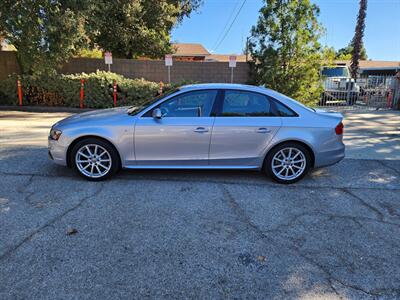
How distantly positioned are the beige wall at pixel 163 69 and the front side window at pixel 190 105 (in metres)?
11.9

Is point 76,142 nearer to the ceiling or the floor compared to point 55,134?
nearer to the floor

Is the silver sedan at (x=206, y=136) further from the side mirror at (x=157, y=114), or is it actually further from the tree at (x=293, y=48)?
the tree at (x=293, y=48)

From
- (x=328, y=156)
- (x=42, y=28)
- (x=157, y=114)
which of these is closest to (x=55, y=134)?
(x=157, y=114)

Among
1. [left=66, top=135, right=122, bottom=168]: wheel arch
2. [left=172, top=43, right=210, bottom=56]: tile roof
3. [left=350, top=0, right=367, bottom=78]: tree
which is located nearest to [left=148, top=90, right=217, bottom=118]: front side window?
[left=66, top=135, right=122, bottom=168]: wheel arch

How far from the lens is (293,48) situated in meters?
14.2

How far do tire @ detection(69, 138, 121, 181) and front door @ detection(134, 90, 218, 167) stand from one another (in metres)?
0.38

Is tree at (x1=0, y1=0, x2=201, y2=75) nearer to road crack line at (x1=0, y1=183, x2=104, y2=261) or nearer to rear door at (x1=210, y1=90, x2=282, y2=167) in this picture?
rear door at (x1=210, y1=90, x2=282, y2=167)

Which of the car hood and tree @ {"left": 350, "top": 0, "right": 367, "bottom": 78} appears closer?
the car hood

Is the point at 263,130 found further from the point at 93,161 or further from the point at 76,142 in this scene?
the point at 76,142

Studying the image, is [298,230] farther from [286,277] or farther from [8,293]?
[8,293]

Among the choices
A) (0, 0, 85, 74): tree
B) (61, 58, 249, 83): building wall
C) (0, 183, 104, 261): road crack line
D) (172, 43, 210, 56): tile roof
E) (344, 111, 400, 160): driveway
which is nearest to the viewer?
(0, 183, 104, 261): road crack line

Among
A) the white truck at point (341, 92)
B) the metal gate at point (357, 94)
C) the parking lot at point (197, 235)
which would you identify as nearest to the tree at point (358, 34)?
the metal gate at point (357, 94)

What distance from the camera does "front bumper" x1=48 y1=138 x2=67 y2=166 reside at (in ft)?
17.4

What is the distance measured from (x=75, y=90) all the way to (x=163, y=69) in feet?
15.1
